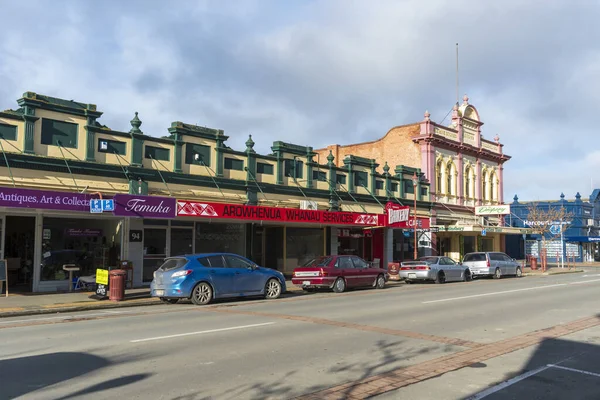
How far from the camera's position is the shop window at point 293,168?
25.6 m

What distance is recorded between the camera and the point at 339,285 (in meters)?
19.9

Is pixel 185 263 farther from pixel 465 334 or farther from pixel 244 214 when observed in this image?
pixel 465 334

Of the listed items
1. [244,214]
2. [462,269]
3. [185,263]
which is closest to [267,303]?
[185,263]

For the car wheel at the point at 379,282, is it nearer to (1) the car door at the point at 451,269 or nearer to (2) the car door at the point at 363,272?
(2) the car door at the point at 363,272

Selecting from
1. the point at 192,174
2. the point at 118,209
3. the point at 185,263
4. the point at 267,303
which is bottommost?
the point at 267,303

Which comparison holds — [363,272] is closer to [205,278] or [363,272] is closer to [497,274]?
[205,278]

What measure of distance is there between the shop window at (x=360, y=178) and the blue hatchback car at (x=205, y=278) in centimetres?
1354

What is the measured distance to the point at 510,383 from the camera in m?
6.75

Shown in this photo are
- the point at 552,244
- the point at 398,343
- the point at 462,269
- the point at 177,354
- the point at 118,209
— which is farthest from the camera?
the point at 552,244

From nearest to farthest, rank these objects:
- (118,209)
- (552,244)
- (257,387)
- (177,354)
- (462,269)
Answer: (257,387), (177,354), (118,209), (462,269), (552,244)

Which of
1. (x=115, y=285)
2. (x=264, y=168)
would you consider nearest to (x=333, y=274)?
(x=264, y=168)

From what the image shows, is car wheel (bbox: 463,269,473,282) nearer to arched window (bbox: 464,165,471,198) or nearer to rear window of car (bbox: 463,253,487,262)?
rear window of car (bbox: 463,253,487,262)

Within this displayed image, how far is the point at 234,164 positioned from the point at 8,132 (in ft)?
29.1

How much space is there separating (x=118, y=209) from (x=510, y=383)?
13.5 meters
